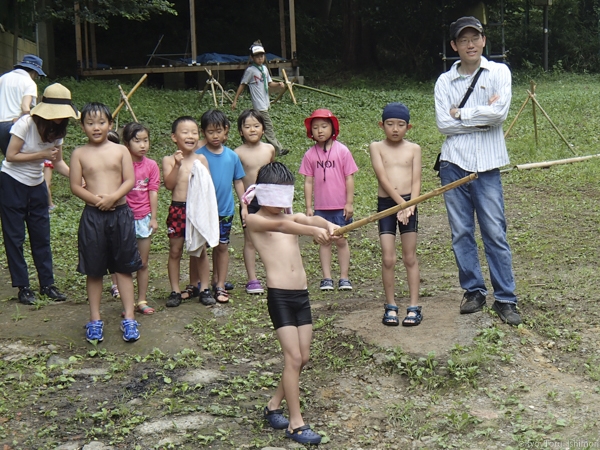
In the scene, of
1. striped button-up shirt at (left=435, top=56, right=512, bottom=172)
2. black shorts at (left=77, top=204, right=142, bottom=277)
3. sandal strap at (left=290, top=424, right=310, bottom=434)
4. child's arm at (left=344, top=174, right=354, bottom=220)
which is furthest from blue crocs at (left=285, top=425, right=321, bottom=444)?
child's arm at (left=344, top=174, right=354, bottom=220)

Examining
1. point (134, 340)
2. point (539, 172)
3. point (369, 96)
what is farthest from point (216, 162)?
point (369, 96)

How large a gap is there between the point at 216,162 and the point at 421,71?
58.2 ft

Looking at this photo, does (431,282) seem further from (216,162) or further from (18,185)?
(18,185)

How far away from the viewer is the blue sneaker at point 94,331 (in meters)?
5.54

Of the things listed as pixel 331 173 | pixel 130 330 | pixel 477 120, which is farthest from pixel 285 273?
pixel 331 173

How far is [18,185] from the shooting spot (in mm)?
6332

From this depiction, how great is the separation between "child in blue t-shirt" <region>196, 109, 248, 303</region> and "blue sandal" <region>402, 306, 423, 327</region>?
1674mm

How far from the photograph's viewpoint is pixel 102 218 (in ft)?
18.5

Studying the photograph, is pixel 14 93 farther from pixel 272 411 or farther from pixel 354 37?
pixel 354 37

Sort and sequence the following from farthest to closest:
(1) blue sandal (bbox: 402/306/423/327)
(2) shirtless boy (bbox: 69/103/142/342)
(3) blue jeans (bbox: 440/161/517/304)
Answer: (2) shirtless boy (bbox: 69/103/142/342) → (3) blue jeans (bbox: 440/161/517/304) → (1) blue sandal (bbox: 402/306/423/327)

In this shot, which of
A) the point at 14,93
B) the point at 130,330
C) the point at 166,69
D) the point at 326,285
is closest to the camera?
the point at 130,330

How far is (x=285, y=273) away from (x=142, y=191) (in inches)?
94.5

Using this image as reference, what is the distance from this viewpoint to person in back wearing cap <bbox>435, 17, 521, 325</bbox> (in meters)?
5.43

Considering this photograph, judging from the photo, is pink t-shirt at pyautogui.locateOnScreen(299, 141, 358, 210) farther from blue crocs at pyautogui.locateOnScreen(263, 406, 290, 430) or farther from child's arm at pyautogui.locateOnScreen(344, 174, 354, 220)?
blue crocs at pyautogui.locateOnScreen(263, 406, 290, 430)
